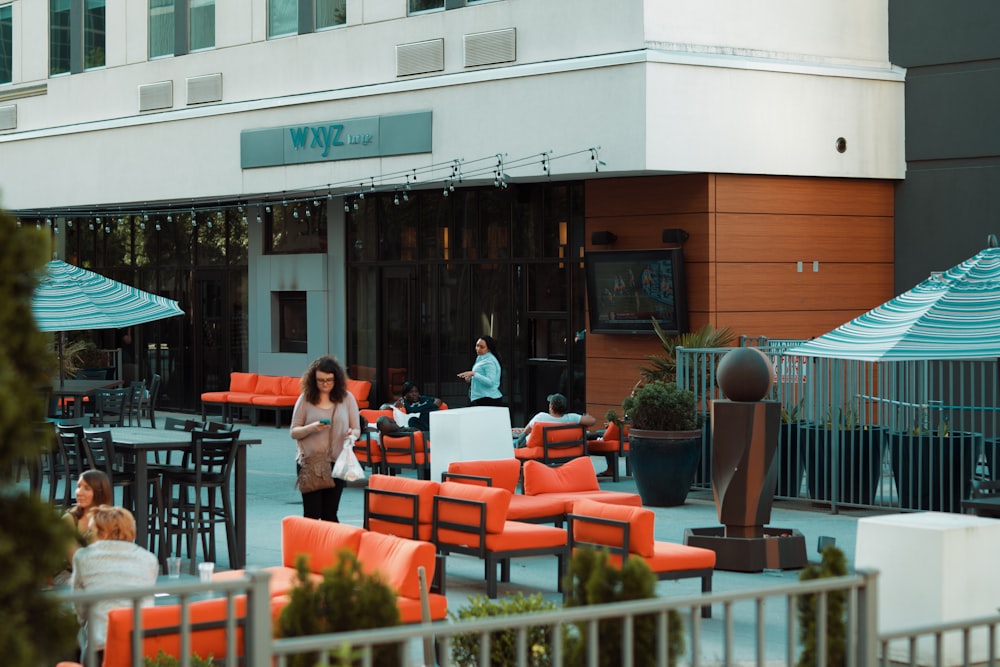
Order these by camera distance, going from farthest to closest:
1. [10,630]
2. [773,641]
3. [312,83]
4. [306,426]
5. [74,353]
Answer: [74,353], [312,83], [306,426], [773,641], [10,630]

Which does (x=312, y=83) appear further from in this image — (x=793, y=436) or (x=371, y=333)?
(x=793, y=436)

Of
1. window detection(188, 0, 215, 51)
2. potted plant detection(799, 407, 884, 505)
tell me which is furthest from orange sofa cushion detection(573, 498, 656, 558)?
window detection(188, 0, 215, 51)

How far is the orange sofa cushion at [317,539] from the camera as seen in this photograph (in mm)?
9289

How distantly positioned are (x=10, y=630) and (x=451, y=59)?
19757 mm

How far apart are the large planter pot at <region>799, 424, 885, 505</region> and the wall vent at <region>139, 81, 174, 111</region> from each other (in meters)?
16.0

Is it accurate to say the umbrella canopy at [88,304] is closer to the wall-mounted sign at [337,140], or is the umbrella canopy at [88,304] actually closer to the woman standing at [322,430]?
the wall-mounted sign at [337,140]

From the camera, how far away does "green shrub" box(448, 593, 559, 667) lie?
7246mm

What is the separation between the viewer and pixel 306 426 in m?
12.4

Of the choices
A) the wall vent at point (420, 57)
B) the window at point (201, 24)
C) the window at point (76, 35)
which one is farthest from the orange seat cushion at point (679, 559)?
the window at point (76, 35)

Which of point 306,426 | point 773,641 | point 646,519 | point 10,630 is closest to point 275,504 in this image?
point 306,426

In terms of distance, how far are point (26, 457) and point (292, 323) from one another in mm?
24603

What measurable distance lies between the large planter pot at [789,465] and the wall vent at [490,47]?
8.15m

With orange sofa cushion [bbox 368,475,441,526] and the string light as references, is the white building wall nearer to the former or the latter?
the string light

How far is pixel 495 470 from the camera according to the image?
13047 mm
